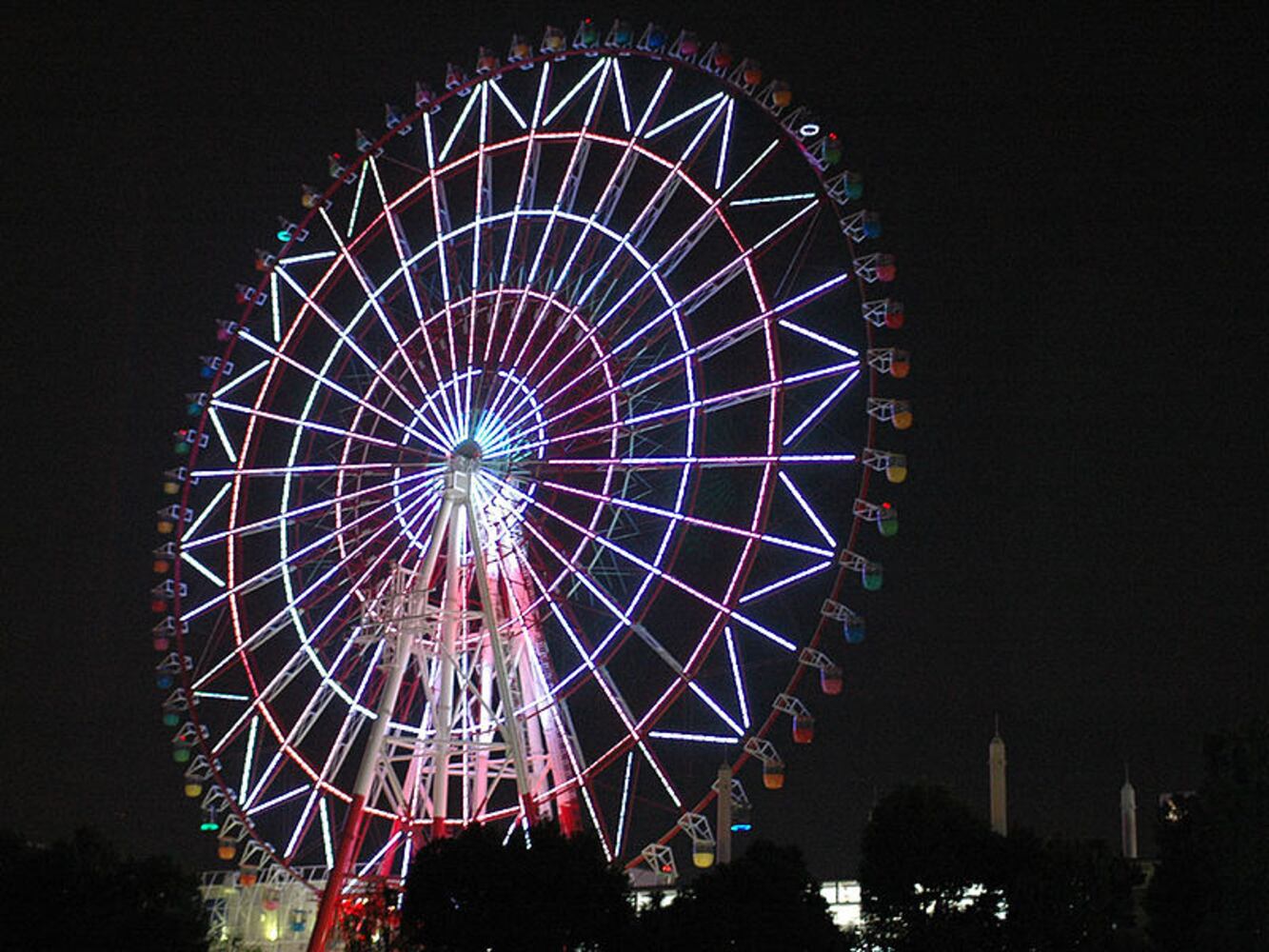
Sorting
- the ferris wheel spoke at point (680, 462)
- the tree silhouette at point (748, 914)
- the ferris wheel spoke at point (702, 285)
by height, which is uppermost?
the ferris wheel spoke at point (702, 285)

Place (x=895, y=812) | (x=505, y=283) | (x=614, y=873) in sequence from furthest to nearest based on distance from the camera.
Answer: (x=505, y=283), (x=895, y=812), (x=614, y=873)

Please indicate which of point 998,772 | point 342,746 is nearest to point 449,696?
point 342,746

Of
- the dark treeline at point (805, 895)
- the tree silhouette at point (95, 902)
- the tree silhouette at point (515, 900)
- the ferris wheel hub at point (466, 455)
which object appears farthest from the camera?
the ferris wheel hub at point (466, 455)

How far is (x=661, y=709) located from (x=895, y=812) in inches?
199

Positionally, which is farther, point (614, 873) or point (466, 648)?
point (466, 648)

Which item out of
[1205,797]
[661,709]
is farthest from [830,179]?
[1205,797]

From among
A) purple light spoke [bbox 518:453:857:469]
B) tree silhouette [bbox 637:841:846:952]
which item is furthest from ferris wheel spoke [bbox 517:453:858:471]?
tree silhouette [bbox 637:841:846:952]

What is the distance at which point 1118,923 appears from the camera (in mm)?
39281

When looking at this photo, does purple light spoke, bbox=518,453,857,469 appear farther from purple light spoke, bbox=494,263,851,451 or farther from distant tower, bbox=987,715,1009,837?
distant tower, bbox=987,715,1009,837

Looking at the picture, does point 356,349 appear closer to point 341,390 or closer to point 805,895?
point 341,390

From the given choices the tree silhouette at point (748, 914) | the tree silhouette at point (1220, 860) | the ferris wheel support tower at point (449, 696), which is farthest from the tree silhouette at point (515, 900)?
the tree silhouette at point (1220, 860)

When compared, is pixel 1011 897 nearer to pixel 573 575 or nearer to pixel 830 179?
pixel 573 575

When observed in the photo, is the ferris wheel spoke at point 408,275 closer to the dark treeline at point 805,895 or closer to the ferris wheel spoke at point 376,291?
the ferris wheel spoke at point 376,291

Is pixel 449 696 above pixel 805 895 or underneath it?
above
